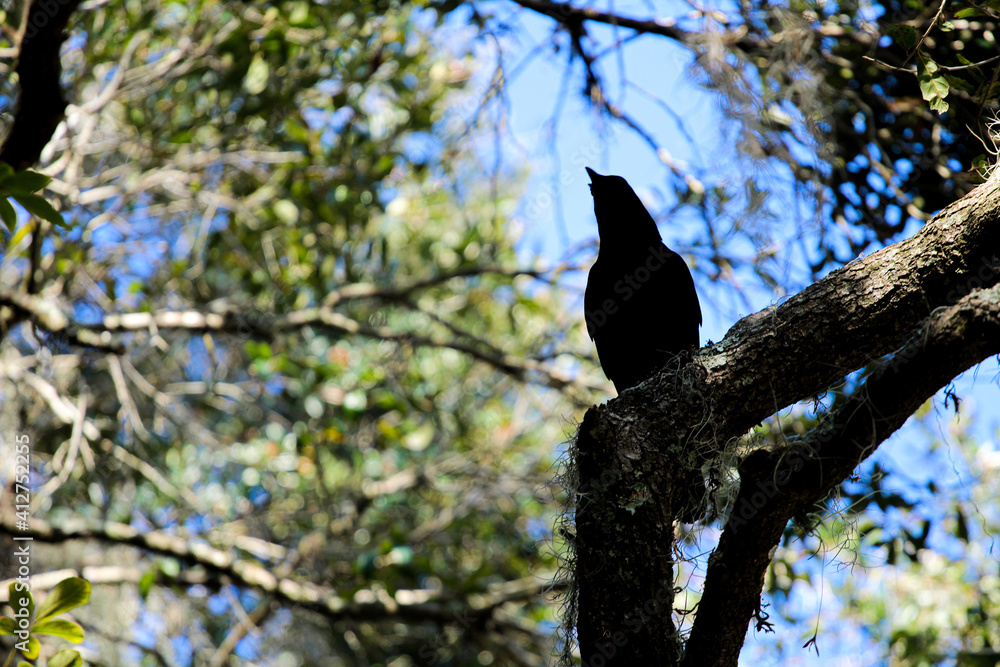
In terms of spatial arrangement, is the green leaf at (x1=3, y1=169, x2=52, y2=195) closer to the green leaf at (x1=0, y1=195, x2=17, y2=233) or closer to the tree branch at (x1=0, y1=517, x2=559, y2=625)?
the green leaf at (x1=0, y1=195, x2=17, y2=233)

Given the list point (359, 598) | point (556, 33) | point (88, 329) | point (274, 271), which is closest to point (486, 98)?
point (556, 33)

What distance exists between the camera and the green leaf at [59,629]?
183 centimetres

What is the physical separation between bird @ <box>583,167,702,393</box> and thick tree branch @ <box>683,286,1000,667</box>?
124 centimetres

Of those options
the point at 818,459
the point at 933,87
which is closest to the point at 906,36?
the point at 933,87

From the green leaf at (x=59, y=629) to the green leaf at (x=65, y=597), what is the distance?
0.07 ft

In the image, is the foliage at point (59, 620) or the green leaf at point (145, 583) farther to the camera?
the green leaf at point (145, 583)

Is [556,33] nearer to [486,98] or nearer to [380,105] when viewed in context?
[486,98]

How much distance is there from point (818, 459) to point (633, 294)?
60.7 inches

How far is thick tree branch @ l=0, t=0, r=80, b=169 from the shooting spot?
2590 millimetres

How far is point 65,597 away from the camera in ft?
6.17
